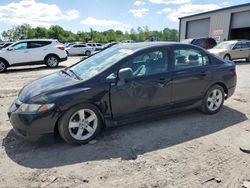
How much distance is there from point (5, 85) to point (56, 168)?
6792 millimetres

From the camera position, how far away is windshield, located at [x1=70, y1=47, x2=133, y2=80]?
4492 mm

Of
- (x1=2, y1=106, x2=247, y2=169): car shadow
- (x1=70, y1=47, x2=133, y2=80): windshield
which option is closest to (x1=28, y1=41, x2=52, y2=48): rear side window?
(x1=70, y1=47, x2=133, y2=80): windshield

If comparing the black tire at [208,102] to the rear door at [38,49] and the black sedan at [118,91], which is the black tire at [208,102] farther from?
the rear door at [38,49]

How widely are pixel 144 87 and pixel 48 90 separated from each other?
1586 mm

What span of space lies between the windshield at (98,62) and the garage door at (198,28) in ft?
89.7

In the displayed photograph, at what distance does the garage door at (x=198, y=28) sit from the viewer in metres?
30.3

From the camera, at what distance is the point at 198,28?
1248 inches

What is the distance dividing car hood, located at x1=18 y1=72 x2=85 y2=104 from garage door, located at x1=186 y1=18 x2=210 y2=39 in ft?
93.1

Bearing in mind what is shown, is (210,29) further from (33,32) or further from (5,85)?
(33,32)

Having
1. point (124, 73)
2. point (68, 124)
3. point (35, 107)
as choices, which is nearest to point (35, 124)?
point (35, 107)

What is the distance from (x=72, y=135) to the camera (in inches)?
163

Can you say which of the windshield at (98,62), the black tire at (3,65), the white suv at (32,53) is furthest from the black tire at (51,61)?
the windshield at (98,62)

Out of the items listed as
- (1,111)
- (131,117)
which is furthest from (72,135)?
(1,111)

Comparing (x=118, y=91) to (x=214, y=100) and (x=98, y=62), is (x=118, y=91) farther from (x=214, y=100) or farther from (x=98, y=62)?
(x=214, y=100)
